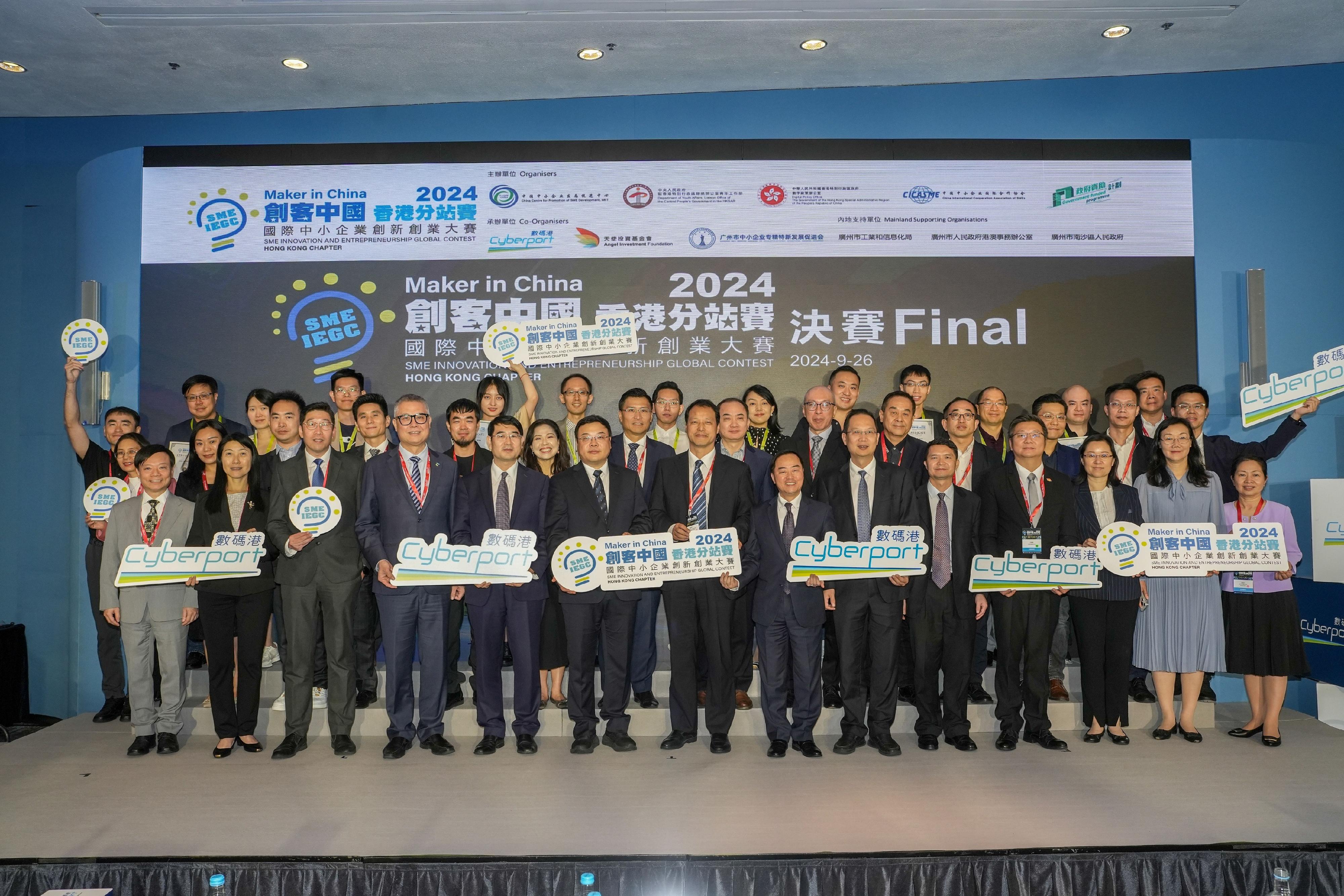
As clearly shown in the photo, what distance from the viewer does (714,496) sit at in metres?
4.28

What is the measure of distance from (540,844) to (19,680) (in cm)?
442

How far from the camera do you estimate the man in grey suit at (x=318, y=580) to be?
4.22 meters

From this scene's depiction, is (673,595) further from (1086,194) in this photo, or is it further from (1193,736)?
(1086,194)

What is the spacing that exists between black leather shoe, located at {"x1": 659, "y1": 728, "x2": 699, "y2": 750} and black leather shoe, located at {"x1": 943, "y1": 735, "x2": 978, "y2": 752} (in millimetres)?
1245

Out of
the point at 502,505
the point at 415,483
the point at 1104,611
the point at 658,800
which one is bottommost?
the point at 658,800

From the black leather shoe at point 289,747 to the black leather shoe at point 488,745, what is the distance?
83 centimetres

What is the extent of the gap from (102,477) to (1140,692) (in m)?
6.12

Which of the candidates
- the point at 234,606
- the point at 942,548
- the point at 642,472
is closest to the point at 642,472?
the point at 642,472

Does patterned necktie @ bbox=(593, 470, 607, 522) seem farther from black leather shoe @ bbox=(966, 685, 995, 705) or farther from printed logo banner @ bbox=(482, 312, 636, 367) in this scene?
black leather shoe @ bbox=(966, 685, 995, 705)

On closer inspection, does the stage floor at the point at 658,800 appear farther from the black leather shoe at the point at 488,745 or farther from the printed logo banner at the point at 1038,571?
the printed logo banner at the point at 1038,571

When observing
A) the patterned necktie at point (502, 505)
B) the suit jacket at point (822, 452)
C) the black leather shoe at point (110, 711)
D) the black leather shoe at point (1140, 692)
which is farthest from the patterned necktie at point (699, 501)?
the black leather shoe at point (110, 711)

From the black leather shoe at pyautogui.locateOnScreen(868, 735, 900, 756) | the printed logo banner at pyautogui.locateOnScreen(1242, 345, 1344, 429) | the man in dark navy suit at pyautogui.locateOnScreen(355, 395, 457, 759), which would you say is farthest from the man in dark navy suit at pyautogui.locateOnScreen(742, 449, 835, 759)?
the printed logo banner at pyautogui.locateOnScreen(1242, 345, 1344, 429)

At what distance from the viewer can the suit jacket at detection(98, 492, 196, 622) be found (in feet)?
14.2

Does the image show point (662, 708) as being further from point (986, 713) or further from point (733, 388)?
point (733, 388)
